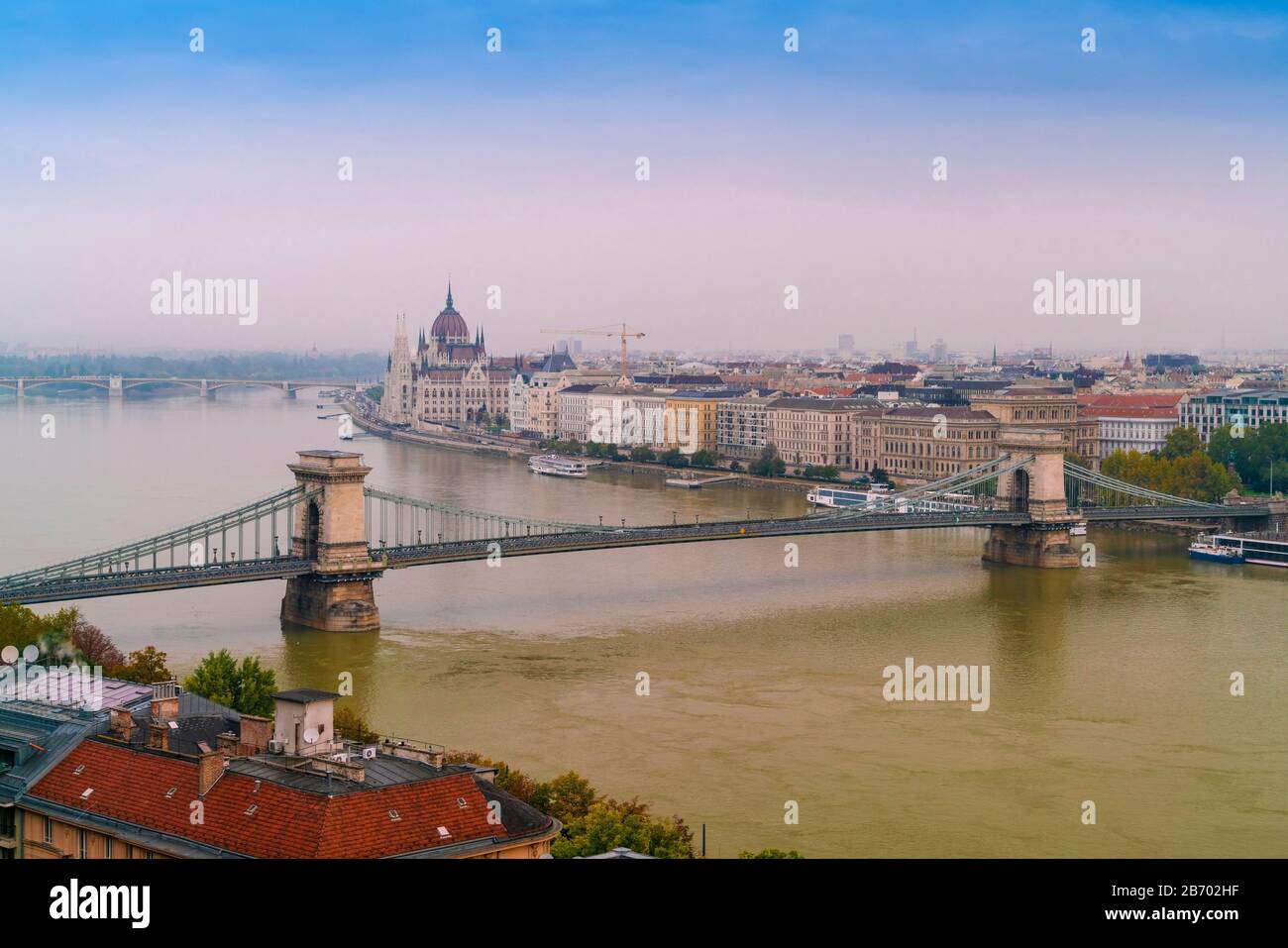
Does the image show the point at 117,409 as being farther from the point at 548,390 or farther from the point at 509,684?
the point at 509,684

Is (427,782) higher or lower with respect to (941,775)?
higher

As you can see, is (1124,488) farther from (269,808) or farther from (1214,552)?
(269,808)

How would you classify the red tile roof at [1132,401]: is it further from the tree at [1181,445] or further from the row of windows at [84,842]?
the row of windows at [84,842]

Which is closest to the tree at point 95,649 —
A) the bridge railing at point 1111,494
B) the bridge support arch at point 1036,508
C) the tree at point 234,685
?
the tree at point 234,685

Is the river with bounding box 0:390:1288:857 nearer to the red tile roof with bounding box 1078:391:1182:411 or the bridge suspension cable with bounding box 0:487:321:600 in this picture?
the bridge suspension cable with bounding box 0:487:321:600

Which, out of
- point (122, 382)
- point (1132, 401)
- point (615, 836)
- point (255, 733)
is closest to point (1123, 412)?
point (1132, 401)
